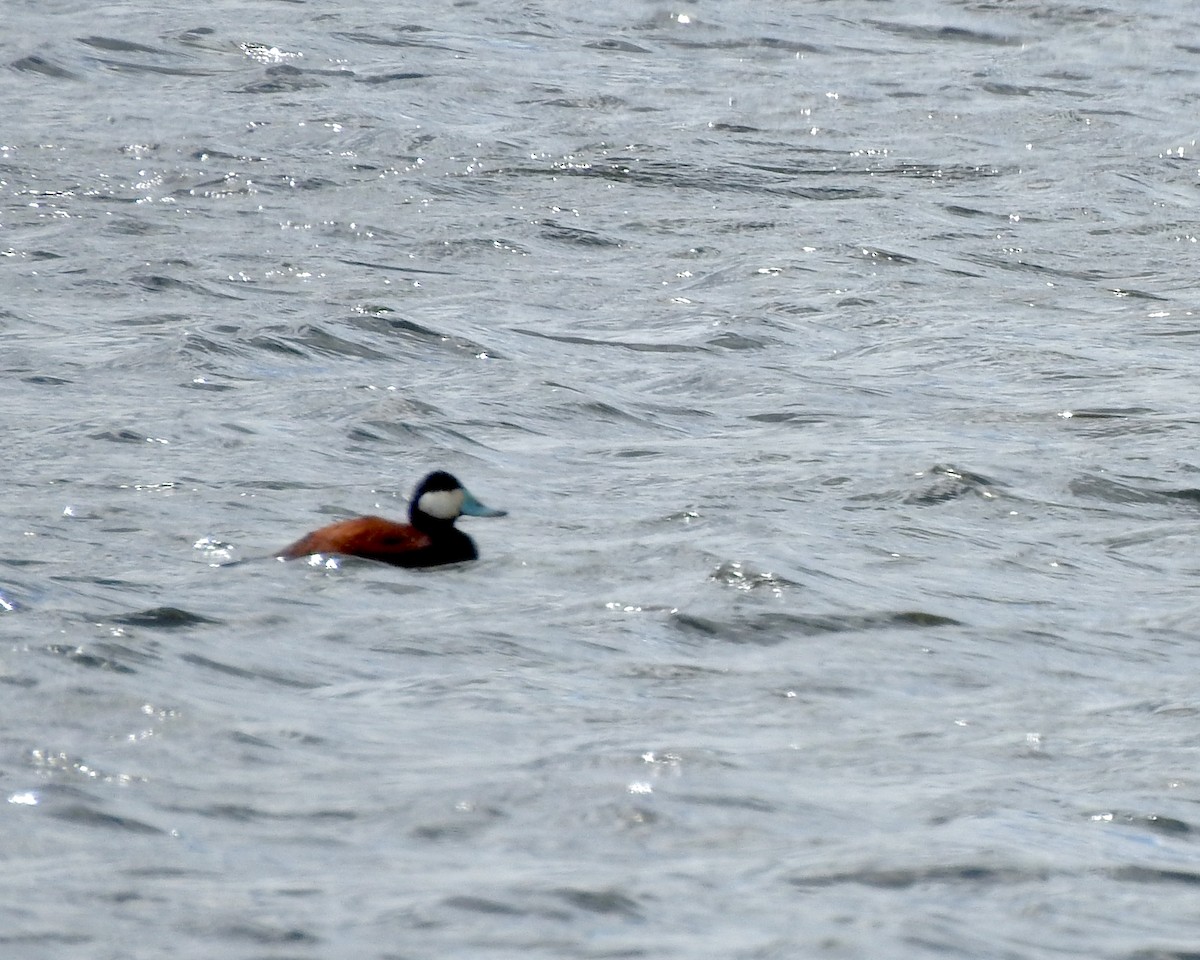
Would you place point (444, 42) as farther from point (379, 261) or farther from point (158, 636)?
point (158, 636)

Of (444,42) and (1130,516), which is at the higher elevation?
(444,42)

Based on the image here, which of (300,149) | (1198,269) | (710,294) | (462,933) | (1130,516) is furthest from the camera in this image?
(300,149)

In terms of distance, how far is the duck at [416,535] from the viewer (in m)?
8.03

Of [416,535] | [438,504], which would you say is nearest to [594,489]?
[438,504]

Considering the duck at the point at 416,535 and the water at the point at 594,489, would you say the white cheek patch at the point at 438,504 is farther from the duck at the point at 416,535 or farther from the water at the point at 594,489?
the water at the point at 594,489

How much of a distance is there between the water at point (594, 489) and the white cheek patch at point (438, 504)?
0.90ft

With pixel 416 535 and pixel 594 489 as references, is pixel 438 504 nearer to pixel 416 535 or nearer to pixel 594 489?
pixel 416 535

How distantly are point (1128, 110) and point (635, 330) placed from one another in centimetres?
765

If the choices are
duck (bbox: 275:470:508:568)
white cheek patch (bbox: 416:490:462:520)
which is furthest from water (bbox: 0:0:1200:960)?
white cheek patch (bbox: 416:490:462:520)

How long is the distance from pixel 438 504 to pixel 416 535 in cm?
20

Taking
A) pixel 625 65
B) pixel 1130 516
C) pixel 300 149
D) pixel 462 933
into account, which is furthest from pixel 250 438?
pixel 625 65

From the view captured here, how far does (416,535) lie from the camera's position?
8156 mm

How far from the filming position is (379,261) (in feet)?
44.3

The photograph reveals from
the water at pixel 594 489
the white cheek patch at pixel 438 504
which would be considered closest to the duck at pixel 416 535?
the white cheek patch at pixel 438 504
